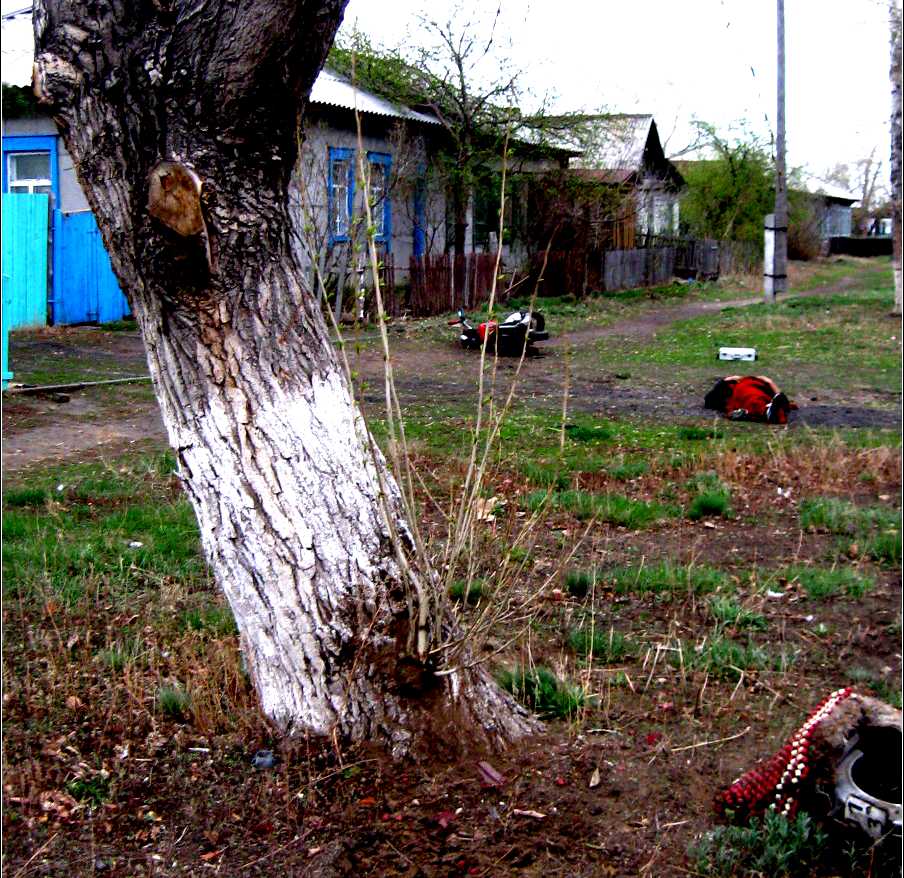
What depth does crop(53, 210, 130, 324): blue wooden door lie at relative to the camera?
1762cm

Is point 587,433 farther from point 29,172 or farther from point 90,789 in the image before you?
point 29,172

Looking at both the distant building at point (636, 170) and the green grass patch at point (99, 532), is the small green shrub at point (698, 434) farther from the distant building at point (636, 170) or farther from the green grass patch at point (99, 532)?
the distant building at point (636, 170)

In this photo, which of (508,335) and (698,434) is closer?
(698,434)

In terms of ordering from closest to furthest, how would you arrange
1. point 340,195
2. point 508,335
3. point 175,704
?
point 175,704 < point 340,195 < point 508,335

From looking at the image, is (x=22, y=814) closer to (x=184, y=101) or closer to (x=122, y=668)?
(x=122, y=668)

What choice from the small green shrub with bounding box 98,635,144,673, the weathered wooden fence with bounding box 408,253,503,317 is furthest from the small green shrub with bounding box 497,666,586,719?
the weathered wooden fence with bounding box 408,253,503,317

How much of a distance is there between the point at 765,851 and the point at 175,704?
6.40ft

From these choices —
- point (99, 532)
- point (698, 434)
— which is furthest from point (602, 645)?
point (698, 434)

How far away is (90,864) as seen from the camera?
3.02 meters

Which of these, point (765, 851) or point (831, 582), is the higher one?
point (831, 582)

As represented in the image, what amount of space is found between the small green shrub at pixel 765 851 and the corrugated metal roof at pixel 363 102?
1439cm

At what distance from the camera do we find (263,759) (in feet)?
11.4

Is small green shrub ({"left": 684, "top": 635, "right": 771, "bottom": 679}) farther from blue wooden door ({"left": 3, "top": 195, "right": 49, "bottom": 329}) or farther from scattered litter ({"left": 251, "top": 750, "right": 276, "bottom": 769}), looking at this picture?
blue wooden door ({"left": 3, "top": 195, "right": 49, "bottom": 329})

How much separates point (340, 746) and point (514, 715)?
594mm
